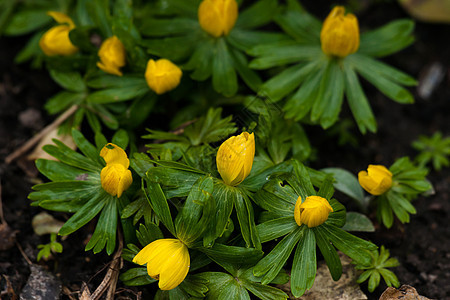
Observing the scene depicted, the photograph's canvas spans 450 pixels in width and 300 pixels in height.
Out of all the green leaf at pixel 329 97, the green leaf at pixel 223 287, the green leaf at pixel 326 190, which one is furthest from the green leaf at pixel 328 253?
the green leaf at pixel 329 97

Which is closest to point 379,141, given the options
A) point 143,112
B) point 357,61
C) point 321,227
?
point 357,61

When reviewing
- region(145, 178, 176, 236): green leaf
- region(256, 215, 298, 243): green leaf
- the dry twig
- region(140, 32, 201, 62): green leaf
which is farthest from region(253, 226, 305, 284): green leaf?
the dry twig

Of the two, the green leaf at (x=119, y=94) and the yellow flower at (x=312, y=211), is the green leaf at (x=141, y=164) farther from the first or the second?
the yellow flower at (x=312, y=211)

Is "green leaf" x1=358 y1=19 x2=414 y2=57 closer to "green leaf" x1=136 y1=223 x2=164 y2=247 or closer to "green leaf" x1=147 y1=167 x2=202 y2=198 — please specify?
"green leaf" x1=147 y1=167 x2=202 y2=198

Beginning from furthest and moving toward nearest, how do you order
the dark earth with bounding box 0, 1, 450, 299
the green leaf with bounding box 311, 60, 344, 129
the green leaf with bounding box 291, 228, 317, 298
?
1. the green leaf with bounding box 311, 60, 344, 129
2. the dark earth with bounding box 0, 1, 450, 299
3. the green leaf with bounding box 291, 228, 317, 298

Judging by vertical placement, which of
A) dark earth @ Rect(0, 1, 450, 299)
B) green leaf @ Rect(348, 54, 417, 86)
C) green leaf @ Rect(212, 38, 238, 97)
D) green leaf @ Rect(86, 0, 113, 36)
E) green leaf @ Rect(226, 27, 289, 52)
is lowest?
dark earth @ Rect(0, 1, 450, 299)

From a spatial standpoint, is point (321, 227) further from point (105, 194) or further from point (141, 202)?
point (105, 194)
